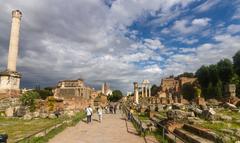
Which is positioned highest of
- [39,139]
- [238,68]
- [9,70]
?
[238,68]

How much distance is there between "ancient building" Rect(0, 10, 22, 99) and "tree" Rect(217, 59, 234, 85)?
59.4 metres

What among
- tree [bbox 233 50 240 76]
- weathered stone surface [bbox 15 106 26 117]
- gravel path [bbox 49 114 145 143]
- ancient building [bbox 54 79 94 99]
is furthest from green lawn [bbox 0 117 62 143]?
ancient building [bbox 54 79 94 99]

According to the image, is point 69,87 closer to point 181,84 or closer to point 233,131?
point 181,84

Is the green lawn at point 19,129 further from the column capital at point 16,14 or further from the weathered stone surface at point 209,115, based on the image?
the column capital at point 16,14

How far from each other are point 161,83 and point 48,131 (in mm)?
112775

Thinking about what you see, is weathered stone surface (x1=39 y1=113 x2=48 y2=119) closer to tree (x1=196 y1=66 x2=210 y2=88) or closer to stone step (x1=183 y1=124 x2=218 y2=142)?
stone step (x1=183 y1=124 x2=218 y2=142)

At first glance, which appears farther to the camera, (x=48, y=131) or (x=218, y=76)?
(x=218, y=76)

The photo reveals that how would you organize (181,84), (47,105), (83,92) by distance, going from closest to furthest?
(47,105), (83,92), (181,84)

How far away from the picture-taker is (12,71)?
35.3 m

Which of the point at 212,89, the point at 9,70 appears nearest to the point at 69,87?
the point at 212,89

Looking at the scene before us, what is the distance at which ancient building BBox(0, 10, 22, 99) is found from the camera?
32.4 metres

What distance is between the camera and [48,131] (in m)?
14.3

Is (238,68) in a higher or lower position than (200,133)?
higher

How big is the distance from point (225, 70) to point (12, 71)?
205 feet
